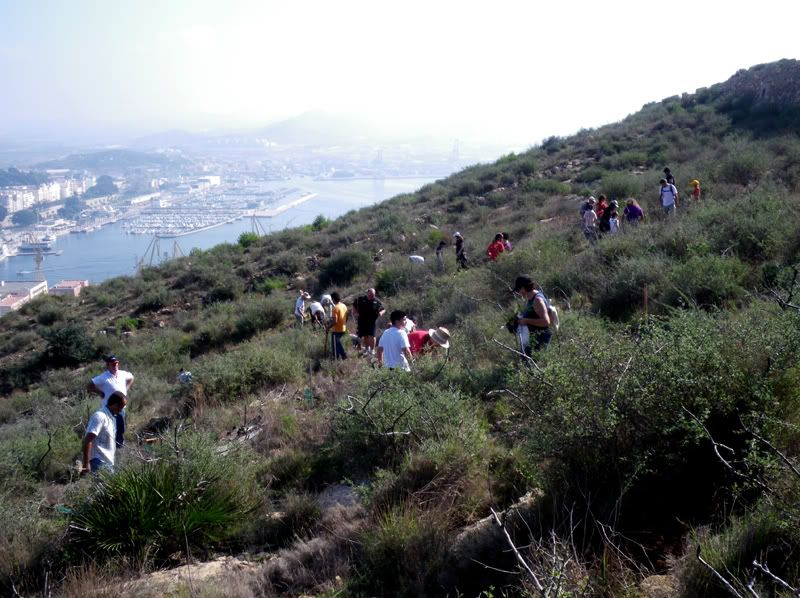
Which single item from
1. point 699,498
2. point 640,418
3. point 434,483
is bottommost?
point 434,483

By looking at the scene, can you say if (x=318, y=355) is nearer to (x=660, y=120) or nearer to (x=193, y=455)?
(x=193, y=455)

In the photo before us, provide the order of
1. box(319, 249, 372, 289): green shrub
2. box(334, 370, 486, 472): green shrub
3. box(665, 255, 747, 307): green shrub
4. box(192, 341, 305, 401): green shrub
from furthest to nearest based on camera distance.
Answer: box(319, 249, 372, 289): green shrub < box(192, 341, 305, 401): green shrub < box(665, 255, 747, 307): green shrub < box(334, 370, 486, 472): green shrub

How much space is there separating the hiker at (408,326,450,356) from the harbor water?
26.8 meters

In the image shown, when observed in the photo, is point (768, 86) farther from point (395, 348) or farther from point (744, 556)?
point (744, 556)

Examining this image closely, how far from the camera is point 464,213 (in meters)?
26.0

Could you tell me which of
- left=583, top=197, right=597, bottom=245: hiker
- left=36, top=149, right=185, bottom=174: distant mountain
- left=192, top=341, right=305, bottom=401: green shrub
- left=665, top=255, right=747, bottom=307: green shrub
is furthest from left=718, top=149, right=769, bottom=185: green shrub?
left=36, top=149, right=185, bottom=174: distant mountain

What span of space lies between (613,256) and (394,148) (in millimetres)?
119920

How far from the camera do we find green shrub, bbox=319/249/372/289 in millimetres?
20594

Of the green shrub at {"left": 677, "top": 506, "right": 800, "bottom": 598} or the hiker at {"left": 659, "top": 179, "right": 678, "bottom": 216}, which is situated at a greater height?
the hiker at {"left": 659, "top": 179, "right": 678, "bottom": 216}

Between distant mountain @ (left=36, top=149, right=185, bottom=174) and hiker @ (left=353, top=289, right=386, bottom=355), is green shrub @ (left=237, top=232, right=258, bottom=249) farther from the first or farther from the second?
distant mountain @ (left=36, top=149, right=185, bottom=174)

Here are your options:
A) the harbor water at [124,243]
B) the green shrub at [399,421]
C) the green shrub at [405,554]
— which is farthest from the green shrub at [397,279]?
the harbor water at [124,243]

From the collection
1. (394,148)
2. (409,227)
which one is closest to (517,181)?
(409,227)

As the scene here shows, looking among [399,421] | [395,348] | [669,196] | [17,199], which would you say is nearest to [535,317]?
[395,348]

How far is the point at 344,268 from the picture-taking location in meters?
20.9
